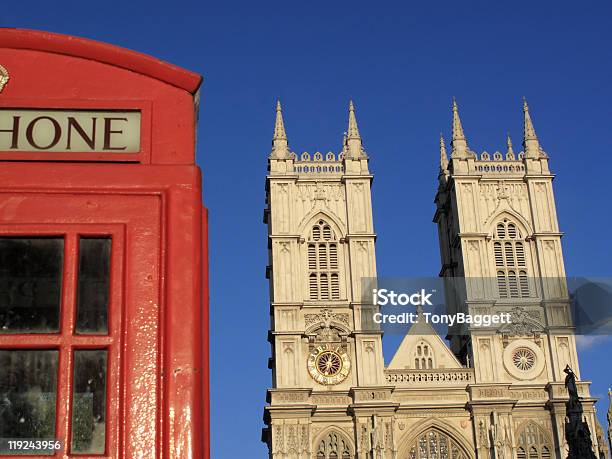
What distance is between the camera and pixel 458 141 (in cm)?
3894

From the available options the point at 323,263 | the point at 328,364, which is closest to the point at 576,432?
the point at 328,364

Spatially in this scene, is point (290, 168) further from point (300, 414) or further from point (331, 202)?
point (300, 414)

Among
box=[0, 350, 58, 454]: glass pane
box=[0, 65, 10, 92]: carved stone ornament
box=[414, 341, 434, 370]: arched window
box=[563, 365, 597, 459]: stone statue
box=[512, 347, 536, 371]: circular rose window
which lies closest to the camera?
box=[0, 350, 58, 454]: glass pane

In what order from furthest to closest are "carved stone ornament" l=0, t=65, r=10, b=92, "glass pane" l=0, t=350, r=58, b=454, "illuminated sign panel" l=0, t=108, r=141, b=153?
"carved stone ornament" l=0, t=65, r=10, b=92, "illuminated sign panel" l=0, t=108, r=141, b=153, "glass pane" l=0, t=350, r=58, b=454

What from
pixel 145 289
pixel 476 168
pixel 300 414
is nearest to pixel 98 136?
pixel 145 289

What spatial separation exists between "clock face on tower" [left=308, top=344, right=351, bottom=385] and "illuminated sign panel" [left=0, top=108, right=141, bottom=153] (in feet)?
105

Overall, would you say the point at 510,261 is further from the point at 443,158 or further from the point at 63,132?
the point at 63,132

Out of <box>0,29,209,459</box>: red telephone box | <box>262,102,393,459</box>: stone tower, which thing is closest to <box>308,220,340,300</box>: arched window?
<box>262,102,393,459</box>: stone tower

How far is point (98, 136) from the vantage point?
319 cm

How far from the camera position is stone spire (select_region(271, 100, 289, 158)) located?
38.1 m

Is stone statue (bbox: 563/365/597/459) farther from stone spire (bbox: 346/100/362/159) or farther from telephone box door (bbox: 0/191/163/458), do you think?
telephone box door (bbox: 0/191/163/458)

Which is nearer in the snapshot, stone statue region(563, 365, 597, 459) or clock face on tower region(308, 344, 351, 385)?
stone statue region(563, 365, 597, 459)

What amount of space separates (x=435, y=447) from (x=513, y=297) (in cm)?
628
